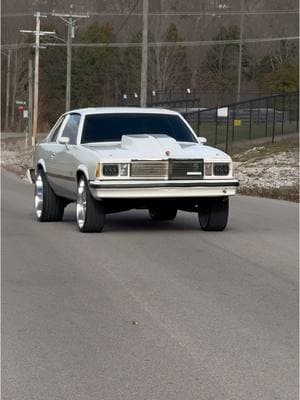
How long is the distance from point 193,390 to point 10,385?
1.18 meters

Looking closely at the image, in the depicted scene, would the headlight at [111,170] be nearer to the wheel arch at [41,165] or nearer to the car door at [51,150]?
the car door at [51,150]

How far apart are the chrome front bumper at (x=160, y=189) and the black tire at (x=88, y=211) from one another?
25 centimetres

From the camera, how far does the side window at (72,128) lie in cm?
1402

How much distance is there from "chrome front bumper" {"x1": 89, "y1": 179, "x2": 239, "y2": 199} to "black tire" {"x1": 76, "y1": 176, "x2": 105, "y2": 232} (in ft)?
0.83

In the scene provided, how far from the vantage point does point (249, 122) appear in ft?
145

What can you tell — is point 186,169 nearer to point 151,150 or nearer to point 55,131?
point 151,150

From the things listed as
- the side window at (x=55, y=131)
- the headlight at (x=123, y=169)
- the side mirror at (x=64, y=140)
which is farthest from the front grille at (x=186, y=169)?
the side window at (x=55, y=131)

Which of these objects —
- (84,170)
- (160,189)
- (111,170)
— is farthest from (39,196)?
(160,189)

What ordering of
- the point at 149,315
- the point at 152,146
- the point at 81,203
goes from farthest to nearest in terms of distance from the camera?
the point at 81,203 < the point at 152,146 < the point at 149,315

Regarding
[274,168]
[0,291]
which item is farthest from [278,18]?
[0,291]

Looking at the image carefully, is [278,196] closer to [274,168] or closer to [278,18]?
[274,168]

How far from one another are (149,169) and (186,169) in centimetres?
51

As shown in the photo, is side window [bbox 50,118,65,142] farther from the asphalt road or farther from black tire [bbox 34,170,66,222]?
the asphalt road

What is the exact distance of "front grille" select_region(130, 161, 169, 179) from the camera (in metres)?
12.5
